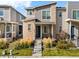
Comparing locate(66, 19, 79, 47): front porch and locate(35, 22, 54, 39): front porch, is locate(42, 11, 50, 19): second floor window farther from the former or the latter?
locate(66, 19, 79, 47): front porch

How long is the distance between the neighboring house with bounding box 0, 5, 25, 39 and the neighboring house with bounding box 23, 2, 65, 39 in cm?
20

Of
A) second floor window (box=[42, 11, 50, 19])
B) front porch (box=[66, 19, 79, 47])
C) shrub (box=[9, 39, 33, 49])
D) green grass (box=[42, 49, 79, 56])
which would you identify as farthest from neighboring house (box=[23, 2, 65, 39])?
green grass (box=[42, 49, 79, 56])

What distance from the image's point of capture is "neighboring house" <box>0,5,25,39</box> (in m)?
8.35

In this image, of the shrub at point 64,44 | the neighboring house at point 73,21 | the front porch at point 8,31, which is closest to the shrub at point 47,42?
the shrub at point 64,44

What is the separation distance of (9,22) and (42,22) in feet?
2.69

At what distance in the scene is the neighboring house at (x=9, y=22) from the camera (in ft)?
27.4

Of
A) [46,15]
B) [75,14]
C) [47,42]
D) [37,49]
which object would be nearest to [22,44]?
[37,49]

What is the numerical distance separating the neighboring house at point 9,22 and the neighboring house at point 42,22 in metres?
0.20

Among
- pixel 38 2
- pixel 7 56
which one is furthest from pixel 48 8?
pixel 7 56

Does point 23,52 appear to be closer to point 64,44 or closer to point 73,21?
point 64,44

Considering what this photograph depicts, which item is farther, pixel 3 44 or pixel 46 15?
pixel 46 15

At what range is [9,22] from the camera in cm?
838

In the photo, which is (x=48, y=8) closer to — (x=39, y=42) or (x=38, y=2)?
(x=38, y=2)

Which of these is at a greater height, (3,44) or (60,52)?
(3,44)
